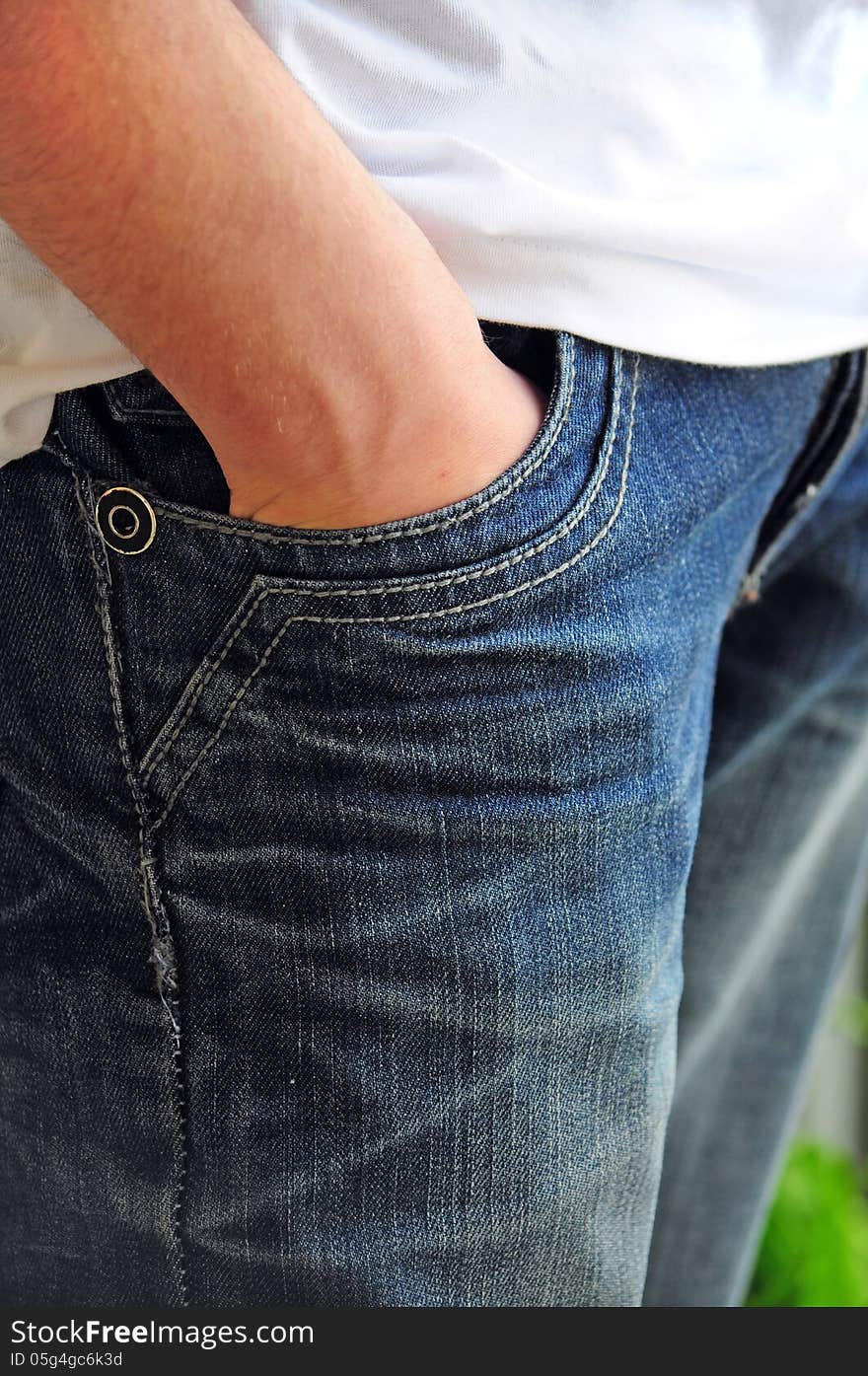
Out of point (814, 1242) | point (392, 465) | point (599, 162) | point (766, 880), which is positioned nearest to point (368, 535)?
point (392, 465)

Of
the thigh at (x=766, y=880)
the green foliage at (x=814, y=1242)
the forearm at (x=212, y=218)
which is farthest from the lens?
the green foliage at (x=814, y=1242)

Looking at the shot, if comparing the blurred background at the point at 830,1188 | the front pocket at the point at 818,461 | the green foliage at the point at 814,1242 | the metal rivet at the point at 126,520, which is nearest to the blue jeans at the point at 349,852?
the metal rivet at the point at 126,520

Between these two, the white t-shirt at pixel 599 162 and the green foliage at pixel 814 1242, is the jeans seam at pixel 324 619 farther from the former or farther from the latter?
the green foliage at pixel 814 1242

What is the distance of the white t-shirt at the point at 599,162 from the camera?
673 mm

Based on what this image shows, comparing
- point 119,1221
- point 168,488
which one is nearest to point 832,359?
point 168,488

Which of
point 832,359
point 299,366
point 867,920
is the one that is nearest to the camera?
point 299,366

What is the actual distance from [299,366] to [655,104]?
0.29 meters

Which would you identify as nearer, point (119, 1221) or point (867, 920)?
point (119, 1221)

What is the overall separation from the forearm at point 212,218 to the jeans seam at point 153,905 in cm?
10

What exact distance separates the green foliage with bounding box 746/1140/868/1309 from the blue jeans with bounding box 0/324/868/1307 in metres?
1.25

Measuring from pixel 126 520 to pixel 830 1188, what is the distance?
179 centimetres

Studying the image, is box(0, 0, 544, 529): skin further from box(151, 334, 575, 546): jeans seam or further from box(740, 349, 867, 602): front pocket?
box(740, 349, 867, 602): front pocket

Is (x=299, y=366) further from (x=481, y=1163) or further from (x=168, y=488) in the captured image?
(x=481, y=1163)

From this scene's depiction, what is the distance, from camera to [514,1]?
70 centimetres
